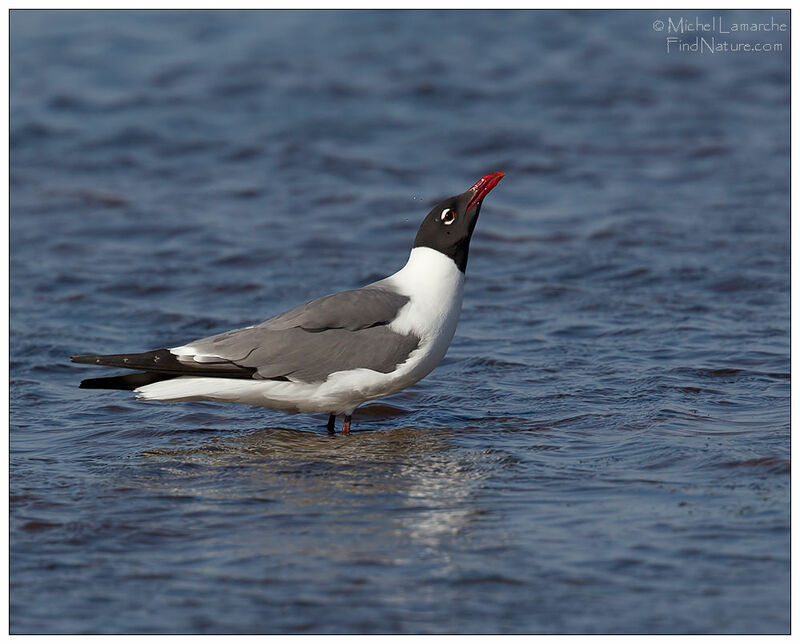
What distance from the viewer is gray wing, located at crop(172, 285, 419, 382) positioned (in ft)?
22.0

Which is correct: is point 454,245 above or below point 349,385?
above

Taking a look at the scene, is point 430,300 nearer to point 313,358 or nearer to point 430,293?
point 430,293

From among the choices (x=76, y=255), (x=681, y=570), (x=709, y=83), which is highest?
(x=709, y=83)

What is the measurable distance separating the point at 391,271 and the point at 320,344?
4056mm

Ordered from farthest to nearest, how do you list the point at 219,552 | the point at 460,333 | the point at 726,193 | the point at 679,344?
1. the point at 726,193
2. the point at 460,333
3. the point at 679,344
4. the point at 219,552

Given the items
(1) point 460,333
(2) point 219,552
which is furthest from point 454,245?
(2) point 219,552

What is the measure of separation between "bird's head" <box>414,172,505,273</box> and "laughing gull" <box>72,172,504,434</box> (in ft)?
1.20

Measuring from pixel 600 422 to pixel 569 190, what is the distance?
665 centimetres

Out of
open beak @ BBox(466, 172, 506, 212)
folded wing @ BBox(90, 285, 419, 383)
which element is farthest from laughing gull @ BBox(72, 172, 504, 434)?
open beak @ BBox(466, 172, 506, 212)

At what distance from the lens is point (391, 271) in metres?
10.8

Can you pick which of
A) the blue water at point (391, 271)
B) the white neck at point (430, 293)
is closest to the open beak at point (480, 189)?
the white neck at point (430, 293)

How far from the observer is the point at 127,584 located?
15.4 ft

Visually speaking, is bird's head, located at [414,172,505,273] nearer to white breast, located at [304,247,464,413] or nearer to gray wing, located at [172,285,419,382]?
white breast, located at [304,247,464,413]

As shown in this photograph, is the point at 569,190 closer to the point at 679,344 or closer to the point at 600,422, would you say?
the point at 679,344
